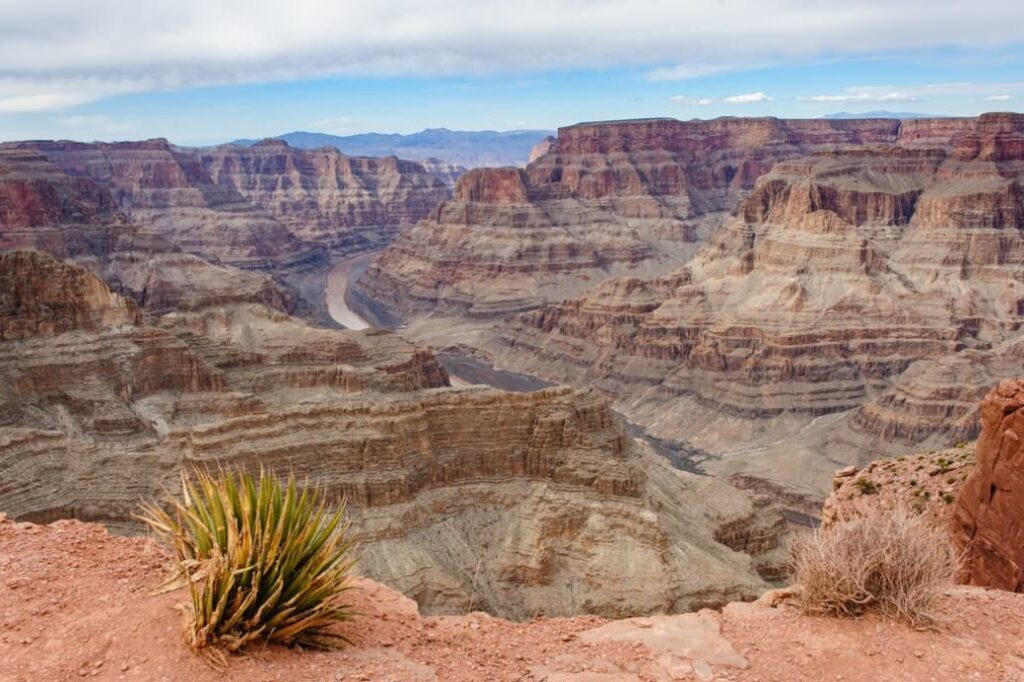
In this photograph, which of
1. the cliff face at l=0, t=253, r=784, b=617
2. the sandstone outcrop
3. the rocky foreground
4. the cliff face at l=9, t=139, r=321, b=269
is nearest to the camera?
the rocky foreground

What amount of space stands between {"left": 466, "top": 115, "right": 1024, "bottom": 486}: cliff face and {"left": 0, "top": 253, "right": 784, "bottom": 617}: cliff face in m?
28.9

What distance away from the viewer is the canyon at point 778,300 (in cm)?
6438

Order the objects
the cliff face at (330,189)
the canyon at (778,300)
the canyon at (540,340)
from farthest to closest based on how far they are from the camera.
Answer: the cliff face at (330,189)
the canyon at (778,300)
the canyon at (540,340)

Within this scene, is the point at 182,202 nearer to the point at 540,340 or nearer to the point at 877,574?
the point at 540,340

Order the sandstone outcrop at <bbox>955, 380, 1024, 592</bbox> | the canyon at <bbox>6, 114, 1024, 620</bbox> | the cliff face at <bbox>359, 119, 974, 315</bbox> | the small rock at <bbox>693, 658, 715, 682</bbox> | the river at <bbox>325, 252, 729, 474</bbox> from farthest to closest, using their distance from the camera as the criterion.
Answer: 1. the cliff face at <bbox>359, 119, 974, 315</bbox>
2. the river at <bbox>325, 252, 729, 474</bbox>
3. the canyon at <bbox>6, 114, 1024, 620</bbox>
4. the sandstone outcrop at <bbox>955, 380, 1024, 592</bbox>
5. the small rock at <bbox>693, 658, 715, 682</bbox>

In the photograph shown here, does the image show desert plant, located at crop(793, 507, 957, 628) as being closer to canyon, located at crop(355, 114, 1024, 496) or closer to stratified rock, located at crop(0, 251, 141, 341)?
stratified rock, located at crop(0, 251, 141, 341)

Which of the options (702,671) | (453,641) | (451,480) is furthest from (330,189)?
(702,671)

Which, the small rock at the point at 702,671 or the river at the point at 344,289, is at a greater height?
the small rock at the point at 702,671

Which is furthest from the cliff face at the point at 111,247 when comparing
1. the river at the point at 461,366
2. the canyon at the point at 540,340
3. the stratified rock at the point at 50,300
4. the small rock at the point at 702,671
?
the small rock at the point at 702,671

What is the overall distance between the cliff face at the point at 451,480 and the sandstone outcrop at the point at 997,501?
11.5m

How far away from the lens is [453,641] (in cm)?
1139

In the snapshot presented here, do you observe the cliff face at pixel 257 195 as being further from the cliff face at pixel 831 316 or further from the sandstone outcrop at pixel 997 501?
the sandstone outcrop at pixel 997 501

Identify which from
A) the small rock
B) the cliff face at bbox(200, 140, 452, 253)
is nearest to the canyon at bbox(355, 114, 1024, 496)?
the cliff face at bbox(200, 140, 452, 253)

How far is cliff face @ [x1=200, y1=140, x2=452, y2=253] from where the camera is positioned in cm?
17588
